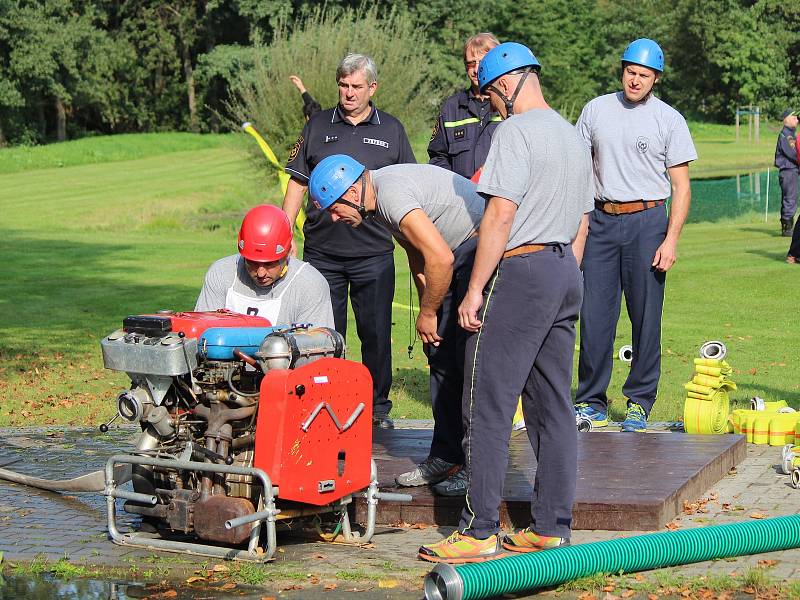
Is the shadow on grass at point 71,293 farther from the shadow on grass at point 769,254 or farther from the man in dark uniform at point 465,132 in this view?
the shadow on grass at point 769,254


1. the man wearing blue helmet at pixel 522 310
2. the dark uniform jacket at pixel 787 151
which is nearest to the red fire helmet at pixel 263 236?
the man wearing blue helmet at pixel 522 310

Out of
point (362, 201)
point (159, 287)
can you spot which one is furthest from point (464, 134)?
point (159, 287)

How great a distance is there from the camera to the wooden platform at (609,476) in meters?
5.98

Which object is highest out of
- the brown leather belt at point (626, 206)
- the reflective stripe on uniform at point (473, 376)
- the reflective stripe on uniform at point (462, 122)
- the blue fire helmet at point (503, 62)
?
the blue fire helmet at point (503, 62)

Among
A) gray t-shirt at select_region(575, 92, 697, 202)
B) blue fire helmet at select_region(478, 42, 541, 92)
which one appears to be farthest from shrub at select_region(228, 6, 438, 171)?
blue fire helmet at select_region(478, 42, 541, 92)

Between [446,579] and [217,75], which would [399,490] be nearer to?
[446,579]

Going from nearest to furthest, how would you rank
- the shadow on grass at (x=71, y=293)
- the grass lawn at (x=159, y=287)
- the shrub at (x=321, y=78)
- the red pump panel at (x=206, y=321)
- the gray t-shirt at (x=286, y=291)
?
1. the red pump panel at (x=206, y=321)
2. the gray t-shirt at (x=286, y=291)
3. the grass lawn at (x=159, y=287)
4. the shadow on grass at (x=71, y=293)
5. the shrub at (x=321, y=78)

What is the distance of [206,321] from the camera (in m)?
5.80

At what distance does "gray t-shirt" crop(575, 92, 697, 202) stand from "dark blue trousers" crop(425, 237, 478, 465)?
2320 millimetres

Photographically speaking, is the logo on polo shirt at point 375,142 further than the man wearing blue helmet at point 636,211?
Yes

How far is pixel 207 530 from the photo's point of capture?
5.62m

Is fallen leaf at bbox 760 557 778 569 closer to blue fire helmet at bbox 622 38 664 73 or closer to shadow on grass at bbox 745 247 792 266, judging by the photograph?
blue fire helmet at bbox 622 38 664 73

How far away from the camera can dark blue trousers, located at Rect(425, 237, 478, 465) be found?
5957 millimetres

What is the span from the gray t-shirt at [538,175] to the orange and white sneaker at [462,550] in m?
1.33
